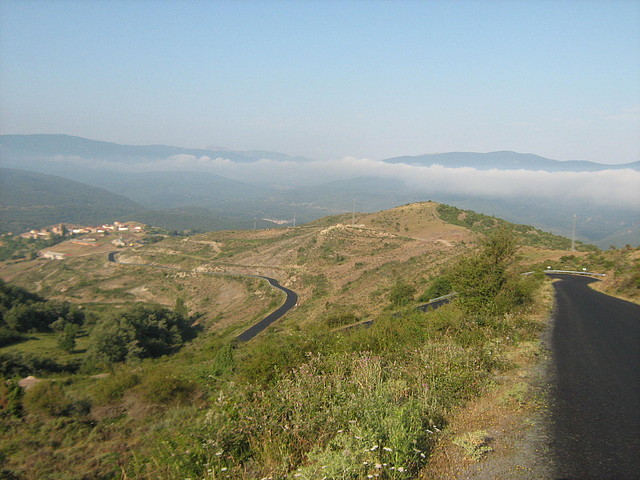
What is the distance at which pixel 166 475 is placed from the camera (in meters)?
4.42

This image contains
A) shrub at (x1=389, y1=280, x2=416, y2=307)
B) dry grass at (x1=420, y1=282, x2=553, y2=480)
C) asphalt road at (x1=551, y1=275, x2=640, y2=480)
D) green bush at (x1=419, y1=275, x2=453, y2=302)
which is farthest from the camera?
shrub at (x1=389, y1=280, x2=416, y2=307)

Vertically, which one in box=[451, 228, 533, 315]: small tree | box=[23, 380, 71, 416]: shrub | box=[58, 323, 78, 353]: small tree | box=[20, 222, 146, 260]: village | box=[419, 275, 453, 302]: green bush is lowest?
box=[20, 222, 146, 260]: village

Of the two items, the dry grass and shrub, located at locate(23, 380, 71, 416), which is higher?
the dry grass

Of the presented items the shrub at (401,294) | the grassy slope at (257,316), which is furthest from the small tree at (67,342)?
the shrub at (401,294)

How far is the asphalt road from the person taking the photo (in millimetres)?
4090

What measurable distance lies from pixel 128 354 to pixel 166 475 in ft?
93.9

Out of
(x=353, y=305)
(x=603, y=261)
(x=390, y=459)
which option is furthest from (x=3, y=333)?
(x=603, y=261)

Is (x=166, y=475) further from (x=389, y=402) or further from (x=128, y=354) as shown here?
(x=128, y=354)

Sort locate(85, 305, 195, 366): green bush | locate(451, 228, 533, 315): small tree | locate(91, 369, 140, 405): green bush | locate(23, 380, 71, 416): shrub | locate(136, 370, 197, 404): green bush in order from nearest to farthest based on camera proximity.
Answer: locate(23, 380, 71, 416): shrub < locate(136, 370, 197, 404): green bush < locate(91, 369, 140, 405): green bush < locate(451, 228, 533, 315): small tree < locate(85, 305, 195, 366): green bush

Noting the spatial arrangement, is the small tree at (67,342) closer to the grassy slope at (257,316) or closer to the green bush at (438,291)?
the grassy slope at (257,316)

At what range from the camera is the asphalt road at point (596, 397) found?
4.09m

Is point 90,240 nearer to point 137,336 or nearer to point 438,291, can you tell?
point 137,336

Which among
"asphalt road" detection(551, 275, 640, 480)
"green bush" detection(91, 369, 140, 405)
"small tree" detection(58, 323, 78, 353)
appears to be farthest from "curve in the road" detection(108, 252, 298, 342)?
"asphalt road" detection(551, 275, 640, 480)

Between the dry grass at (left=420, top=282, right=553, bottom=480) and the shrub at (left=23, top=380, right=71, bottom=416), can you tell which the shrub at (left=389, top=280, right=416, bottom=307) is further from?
the shrub at (left=23, top=380, right=71, bottom=416)
